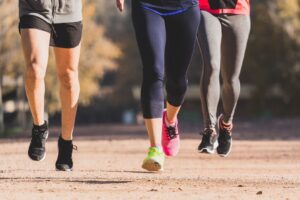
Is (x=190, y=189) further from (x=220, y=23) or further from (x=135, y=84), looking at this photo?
(x=135, y=84)

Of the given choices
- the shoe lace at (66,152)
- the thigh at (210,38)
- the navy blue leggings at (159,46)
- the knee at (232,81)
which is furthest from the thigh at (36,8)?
the knee at (232,81)

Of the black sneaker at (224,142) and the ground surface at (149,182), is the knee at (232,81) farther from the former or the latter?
the ground surface at (149,182)

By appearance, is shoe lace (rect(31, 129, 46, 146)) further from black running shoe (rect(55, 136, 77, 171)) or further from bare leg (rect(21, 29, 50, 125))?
black running shoe (rect(55, 136, 77, 171))

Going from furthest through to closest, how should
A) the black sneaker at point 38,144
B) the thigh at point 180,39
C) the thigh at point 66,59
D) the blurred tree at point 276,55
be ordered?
the blurred tree at point 276,55 < the thigh at point 66,59 < the black sneaker at point 38,144 < the thigh at point 180,39

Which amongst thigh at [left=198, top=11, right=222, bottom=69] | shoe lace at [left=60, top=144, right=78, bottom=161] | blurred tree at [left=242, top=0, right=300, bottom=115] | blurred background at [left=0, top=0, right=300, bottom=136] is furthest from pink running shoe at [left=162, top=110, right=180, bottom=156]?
blurred tree at [left=242, top=0, right=300, bottom=115]

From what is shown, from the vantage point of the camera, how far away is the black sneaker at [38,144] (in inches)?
333

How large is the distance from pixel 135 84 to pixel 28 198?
81.3 metres

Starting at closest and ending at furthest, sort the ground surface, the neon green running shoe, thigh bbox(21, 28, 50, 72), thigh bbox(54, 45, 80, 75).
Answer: the ground surface
the neon green running shoe
thigh bbox(21, 28, 50, 72)
thigh bbox(54, 45, 80, 75)

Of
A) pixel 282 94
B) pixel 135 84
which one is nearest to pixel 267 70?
pixel 282 94

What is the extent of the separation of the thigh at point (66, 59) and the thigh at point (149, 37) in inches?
37.6

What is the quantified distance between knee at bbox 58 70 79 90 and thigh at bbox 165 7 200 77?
3.24 feet

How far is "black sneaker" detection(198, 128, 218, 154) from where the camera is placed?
9.57 m

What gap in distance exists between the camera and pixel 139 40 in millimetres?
7980

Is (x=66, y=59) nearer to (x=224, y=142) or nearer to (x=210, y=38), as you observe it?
(x=210, y=38)
